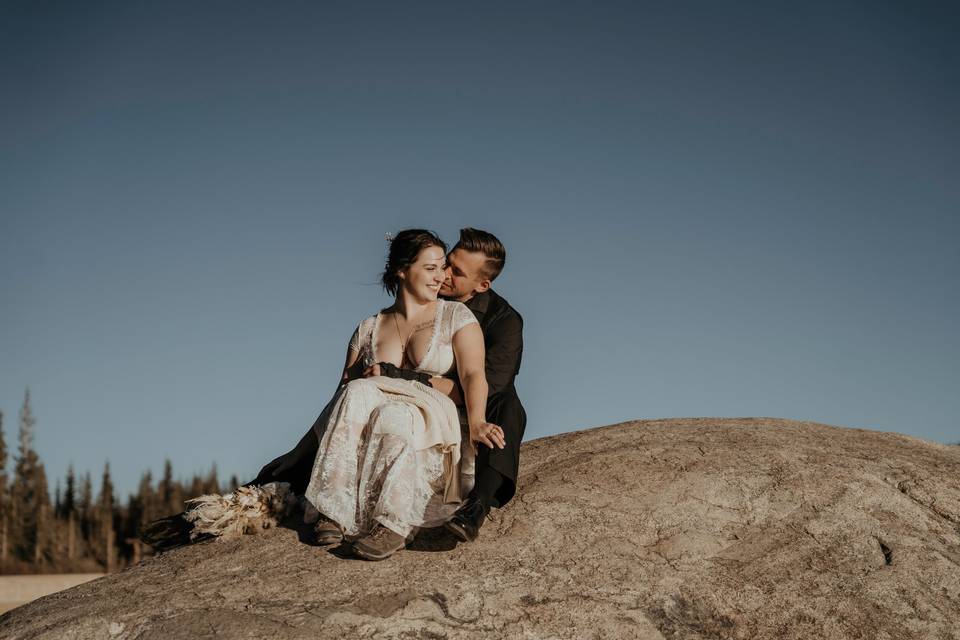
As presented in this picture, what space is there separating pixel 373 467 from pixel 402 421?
0.37m

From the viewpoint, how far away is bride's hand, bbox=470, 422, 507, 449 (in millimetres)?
6113

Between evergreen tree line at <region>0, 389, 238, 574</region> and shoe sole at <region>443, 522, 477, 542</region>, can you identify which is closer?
shoe sole at <region>443, 522, 477, 542</region>

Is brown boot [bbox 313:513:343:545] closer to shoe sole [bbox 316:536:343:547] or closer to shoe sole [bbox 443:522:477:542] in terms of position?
shoe sole [bbox 316:536:343:547]

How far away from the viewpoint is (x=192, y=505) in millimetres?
6660

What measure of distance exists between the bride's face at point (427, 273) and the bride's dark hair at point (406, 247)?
0.04 m

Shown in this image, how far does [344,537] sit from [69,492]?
7043 cm

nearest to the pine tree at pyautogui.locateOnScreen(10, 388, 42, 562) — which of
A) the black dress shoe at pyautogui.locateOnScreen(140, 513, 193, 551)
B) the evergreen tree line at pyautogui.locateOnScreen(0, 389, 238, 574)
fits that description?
the evergreen tree line at pyautogui.locateOnScreen(0, 389, 238, 574)

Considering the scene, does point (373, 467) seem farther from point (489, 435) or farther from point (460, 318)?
point (460, 318)

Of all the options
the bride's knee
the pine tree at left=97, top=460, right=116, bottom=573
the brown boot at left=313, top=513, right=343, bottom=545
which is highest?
the bride's knee

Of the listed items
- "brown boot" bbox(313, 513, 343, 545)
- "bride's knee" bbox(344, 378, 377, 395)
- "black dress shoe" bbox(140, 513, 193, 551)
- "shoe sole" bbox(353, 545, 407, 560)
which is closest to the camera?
"shoe sole" bbox(353, 545, 407, 560)

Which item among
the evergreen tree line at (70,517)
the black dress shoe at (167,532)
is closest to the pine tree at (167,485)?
the evergreen tree line at (70,517)

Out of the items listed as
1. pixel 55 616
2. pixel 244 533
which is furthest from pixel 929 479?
pixel 55 616

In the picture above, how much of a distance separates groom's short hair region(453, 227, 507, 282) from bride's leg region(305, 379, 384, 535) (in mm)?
1708

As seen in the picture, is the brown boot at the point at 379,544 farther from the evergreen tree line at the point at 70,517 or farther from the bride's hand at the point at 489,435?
the evergreen tree line at the point at 70,517
